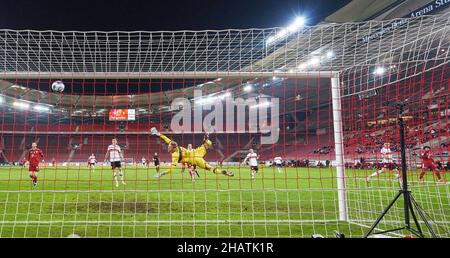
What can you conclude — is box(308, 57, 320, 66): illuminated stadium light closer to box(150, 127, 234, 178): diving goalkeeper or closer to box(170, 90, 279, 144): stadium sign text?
box(170, 90, 279, 144): stadium sign text

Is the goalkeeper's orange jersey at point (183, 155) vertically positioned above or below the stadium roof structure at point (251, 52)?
below

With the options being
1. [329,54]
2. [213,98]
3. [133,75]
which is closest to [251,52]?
[329,54]

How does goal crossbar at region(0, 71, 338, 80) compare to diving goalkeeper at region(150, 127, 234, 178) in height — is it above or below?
above

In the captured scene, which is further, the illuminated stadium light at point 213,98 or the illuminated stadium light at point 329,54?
the illuminated stadium light at point 213,98

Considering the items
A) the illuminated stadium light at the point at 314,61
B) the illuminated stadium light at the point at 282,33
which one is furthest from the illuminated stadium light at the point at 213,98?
the illuminated stadium light at the point at 282,33

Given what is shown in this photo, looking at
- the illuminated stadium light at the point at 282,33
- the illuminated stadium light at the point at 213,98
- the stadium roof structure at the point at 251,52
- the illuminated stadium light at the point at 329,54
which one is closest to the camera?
the illuminated stadium light at the point at 282,33

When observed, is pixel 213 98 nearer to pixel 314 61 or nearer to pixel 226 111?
pixel 226 111

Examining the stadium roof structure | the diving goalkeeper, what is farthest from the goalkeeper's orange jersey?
the stadium roof structure

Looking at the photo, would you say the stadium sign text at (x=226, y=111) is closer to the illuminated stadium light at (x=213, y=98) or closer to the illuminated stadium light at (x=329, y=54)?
the illuminated stadium light at (x=213, y=98)

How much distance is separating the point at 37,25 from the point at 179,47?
1038 cm
